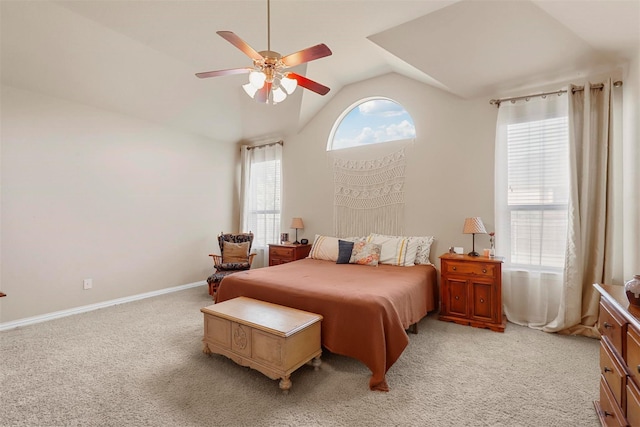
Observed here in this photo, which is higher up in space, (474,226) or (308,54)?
(308,54)

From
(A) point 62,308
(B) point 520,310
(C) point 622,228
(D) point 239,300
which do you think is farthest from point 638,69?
(A) point 62,308

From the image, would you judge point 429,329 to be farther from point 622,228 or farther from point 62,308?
point 62,308

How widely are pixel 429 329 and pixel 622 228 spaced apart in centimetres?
203

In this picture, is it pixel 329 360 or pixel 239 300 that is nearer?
pixel 329 360

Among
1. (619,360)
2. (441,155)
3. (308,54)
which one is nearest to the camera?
(619,360)

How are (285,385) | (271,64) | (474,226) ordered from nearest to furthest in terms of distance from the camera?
(285,385) → (271,64) → (474,226)

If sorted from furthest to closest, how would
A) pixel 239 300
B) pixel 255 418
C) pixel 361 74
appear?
pixel 361 74 → pixel 239 300 → pixel 255 418

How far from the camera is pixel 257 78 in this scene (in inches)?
85.7

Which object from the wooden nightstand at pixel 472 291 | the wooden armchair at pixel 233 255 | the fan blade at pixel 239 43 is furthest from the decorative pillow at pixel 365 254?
the fan blade at pixel 239 43

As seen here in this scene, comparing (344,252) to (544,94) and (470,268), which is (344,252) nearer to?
(470,268)

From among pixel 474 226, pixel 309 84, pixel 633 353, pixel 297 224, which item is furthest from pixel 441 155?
pixel 633 353

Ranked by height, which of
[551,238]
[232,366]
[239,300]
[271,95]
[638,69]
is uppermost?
[638,69]

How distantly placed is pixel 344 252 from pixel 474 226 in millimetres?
1553

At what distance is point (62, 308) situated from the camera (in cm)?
361
